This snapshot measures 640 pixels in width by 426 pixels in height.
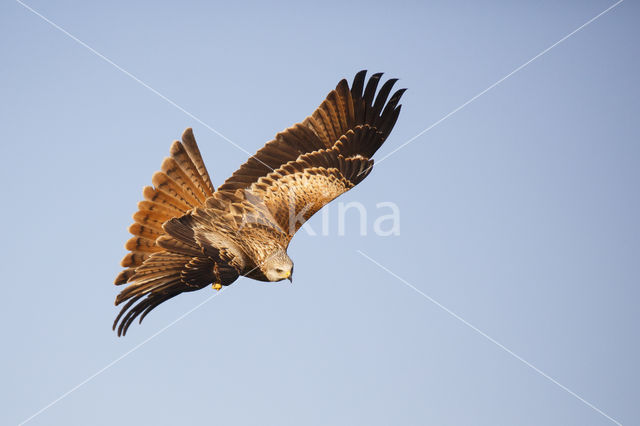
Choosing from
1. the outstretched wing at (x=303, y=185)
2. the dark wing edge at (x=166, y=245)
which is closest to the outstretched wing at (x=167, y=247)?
the dark wing edge at (x=166, y=245)

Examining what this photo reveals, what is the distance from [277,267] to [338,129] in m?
2.35

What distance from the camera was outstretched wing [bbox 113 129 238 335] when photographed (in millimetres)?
10586

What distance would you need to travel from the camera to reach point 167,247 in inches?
413

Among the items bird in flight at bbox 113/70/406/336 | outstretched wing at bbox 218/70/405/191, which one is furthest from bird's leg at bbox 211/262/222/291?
outstretched wing at bbox 218/70/405/191

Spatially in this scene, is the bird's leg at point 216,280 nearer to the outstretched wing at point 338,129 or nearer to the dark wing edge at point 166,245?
the dark wing edge at point 166,245

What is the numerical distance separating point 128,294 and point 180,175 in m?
1.88

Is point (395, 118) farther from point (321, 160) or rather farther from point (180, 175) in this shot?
point (180, 175)

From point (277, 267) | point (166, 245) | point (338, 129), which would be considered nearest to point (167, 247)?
point (166, 245)

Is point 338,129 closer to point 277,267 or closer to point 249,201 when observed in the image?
point 249,201

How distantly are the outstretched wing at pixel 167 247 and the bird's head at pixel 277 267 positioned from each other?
472mm

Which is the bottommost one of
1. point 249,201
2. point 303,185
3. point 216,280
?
point 216,280

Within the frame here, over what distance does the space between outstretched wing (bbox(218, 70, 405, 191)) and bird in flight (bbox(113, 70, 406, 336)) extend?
2 cm

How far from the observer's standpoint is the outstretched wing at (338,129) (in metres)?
Answer: 11.1

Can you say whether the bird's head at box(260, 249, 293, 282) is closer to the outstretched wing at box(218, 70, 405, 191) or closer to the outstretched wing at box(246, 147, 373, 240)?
the outstretched wing at box(246, 147, 373, 240)
